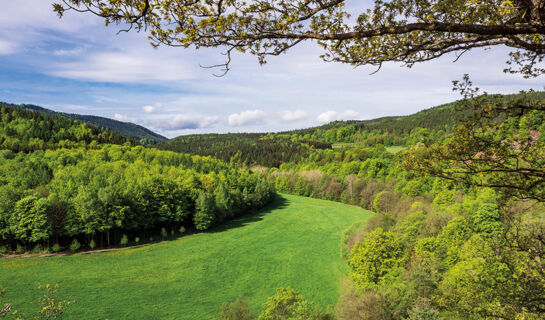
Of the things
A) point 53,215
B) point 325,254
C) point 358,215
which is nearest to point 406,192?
point 358,215

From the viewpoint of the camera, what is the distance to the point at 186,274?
29.2m

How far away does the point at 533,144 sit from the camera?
4.98m

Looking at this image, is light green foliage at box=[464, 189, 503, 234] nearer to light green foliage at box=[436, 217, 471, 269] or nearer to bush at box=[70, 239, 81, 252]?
light green foliage at box=[436, 217, 471, 269]

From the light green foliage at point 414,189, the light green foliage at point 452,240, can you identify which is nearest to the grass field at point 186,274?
the light green foliage at point 452,240

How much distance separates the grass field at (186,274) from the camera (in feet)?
74.7

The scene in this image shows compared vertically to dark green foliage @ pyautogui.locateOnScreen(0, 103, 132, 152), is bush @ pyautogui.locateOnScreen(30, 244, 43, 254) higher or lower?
lower

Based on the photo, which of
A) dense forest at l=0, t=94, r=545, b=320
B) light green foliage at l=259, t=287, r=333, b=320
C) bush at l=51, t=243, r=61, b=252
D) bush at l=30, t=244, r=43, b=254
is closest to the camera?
dense forest at l=0, t=94, r=545, b=320

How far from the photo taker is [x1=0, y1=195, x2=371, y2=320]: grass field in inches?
896

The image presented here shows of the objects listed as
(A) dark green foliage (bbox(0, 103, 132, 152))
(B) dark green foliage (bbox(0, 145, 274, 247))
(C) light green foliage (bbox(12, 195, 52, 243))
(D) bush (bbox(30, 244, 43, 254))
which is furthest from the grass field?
(A) dark green foliage (bbox(0, 103, 132, 152))

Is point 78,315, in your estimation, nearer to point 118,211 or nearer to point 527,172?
point 118,211

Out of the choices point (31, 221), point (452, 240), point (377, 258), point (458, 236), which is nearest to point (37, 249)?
point (31, 221)

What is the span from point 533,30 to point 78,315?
30.1m

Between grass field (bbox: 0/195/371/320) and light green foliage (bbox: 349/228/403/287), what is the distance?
378 centimetres

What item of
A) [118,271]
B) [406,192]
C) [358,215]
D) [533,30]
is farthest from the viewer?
[358,215]
